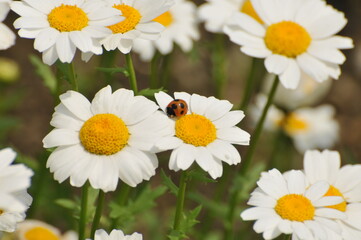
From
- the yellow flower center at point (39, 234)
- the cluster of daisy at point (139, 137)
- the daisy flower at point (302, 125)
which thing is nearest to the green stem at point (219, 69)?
the daisy flower at point (302, 125)

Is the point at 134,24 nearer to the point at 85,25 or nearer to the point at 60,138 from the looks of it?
the point at 85,25

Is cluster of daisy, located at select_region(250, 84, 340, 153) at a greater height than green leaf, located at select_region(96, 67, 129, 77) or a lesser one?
lesser

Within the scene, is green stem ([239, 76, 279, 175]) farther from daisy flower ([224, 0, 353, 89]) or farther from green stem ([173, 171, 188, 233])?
green stem ([173, 171, 188, 233])

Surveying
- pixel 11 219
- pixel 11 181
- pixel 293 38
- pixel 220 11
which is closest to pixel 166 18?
pixel 220 11

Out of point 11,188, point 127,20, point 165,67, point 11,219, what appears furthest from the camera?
point 165,67

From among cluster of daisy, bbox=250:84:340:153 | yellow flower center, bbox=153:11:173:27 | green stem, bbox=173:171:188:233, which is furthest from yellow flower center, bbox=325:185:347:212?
cluster of daisy, bbox=250:84:340:153

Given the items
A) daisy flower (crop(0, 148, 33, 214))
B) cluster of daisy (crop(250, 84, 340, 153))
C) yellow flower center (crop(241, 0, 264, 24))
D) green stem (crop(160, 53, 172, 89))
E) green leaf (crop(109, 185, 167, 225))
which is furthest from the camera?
cluster of daisy (crop(250, 84, 340, 153))
